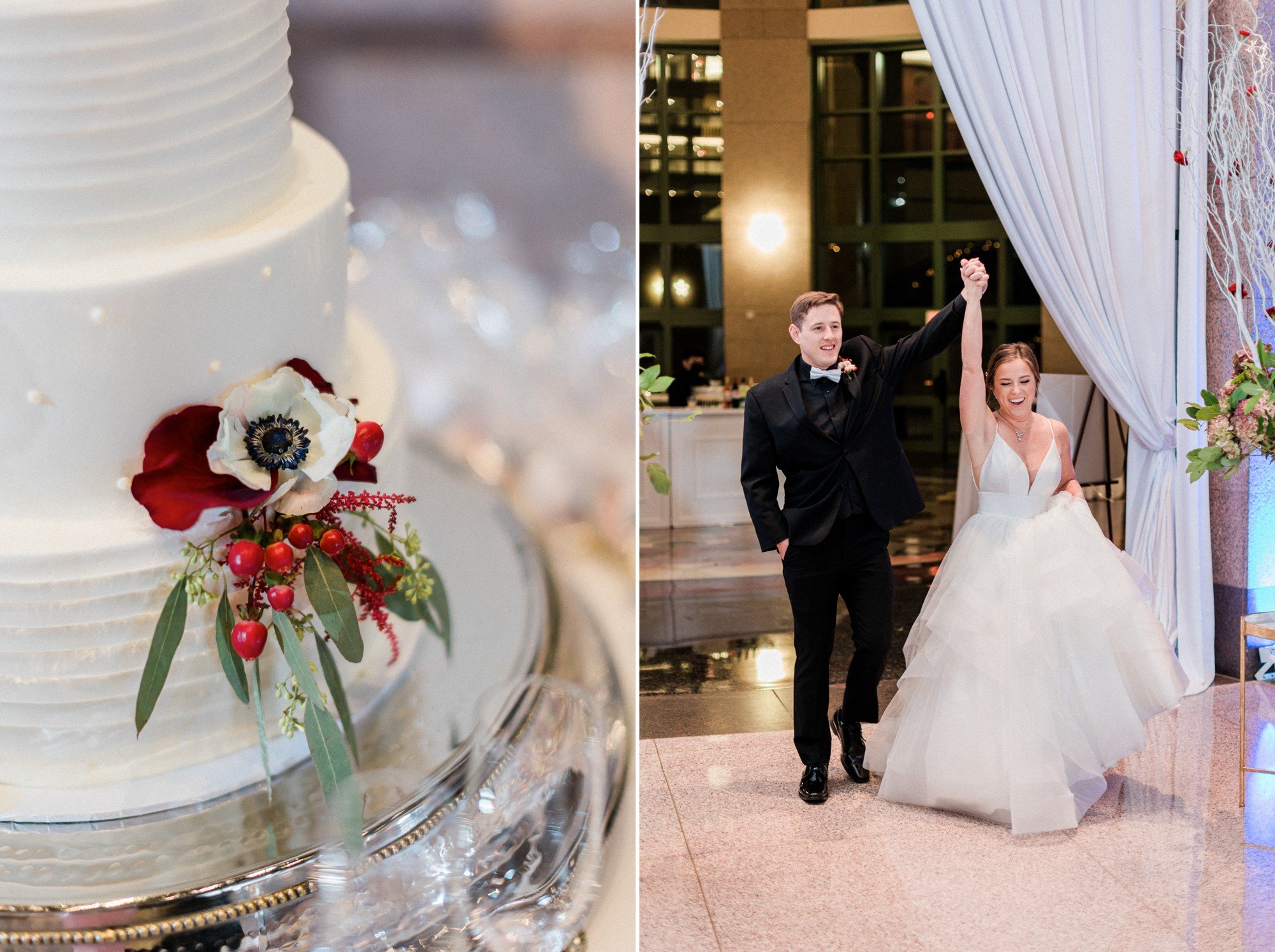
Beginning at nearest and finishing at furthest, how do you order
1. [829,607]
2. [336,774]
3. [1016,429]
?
1. [336,774]
2. [829,607]
3. [1016,429]

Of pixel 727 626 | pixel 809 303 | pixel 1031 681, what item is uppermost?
pixel 809 303

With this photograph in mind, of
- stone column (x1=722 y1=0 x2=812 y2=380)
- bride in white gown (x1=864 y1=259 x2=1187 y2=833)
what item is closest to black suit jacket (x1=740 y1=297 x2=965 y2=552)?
bride in white gown (x1=864 y1=259 x2=1187 y2=833)

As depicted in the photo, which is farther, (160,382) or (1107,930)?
(1107,930)

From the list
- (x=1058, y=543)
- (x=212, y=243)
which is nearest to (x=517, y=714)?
(x=212, y=243)

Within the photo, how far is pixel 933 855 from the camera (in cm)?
265

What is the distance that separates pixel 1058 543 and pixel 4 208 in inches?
113

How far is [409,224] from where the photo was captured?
42.3 inches

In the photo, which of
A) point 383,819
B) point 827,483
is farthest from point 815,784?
point 383,819

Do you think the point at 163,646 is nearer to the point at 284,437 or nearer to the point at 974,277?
the point at 284,437

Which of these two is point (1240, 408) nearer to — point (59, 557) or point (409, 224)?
point (409, 224)

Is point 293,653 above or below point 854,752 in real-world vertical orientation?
above

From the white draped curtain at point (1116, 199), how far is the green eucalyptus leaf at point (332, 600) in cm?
348

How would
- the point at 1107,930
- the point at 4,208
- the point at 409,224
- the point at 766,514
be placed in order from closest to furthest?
the point at 4,208, the point at 409,224, the point at 1107,930, the point at 766,514

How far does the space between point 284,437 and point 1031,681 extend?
2483mm
